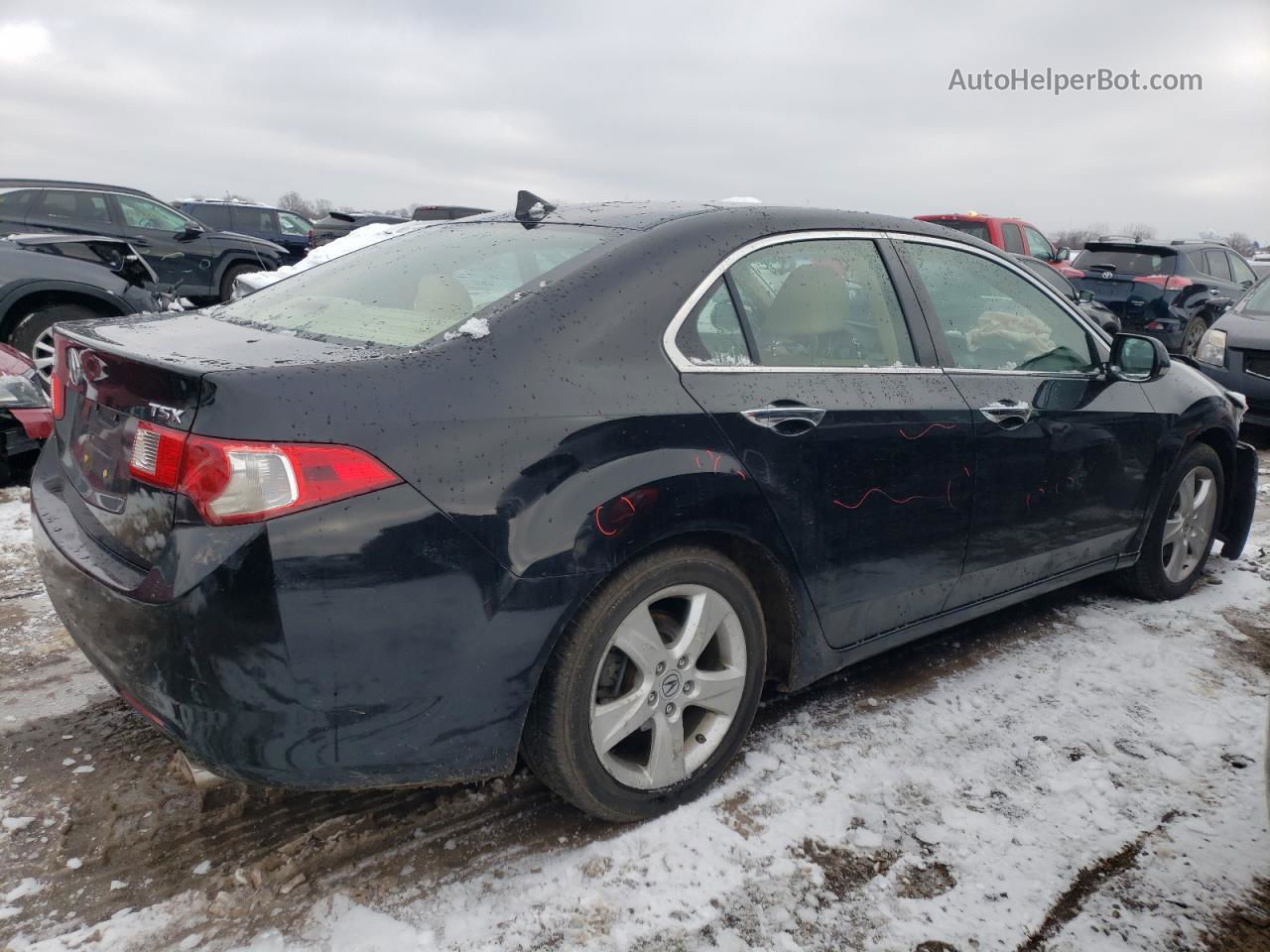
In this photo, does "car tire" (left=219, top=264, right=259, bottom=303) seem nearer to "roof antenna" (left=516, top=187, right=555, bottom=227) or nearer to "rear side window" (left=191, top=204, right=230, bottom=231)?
"rear side window" (left=191, top=204, right=230, bottom=231)

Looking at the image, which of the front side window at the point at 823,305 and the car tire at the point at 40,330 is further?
the car tire at the point at 40,330

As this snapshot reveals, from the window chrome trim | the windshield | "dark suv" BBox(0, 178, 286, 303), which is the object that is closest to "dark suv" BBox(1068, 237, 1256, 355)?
the windshield

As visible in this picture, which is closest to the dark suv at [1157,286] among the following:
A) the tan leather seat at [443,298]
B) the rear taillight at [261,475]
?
the tan leather seat at [443,298]

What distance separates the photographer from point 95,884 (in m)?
2.13

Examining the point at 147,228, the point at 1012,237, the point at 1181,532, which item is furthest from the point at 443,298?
the point at 1012,237

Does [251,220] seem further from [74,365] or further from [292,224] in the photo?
[74,365]

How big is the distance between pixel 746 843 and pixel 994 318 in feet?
6.88

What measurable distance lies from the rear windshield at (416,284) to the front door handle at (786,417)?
653 mm

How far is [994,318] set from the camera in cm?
334

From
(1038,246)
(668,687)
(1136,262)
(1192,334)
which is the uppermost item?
(1038,246)

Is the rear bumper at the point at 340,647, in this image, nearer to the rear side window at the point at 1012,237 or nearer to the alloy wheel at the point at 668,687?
the alloy wheel at the point at 668,687

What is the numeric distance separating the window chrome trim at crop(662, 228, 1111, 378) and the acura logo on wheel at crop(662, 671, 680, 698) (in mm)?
798

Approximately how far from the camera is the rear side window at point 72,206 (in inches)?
403

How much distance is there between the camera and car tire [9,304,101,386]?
6762 millimetres
